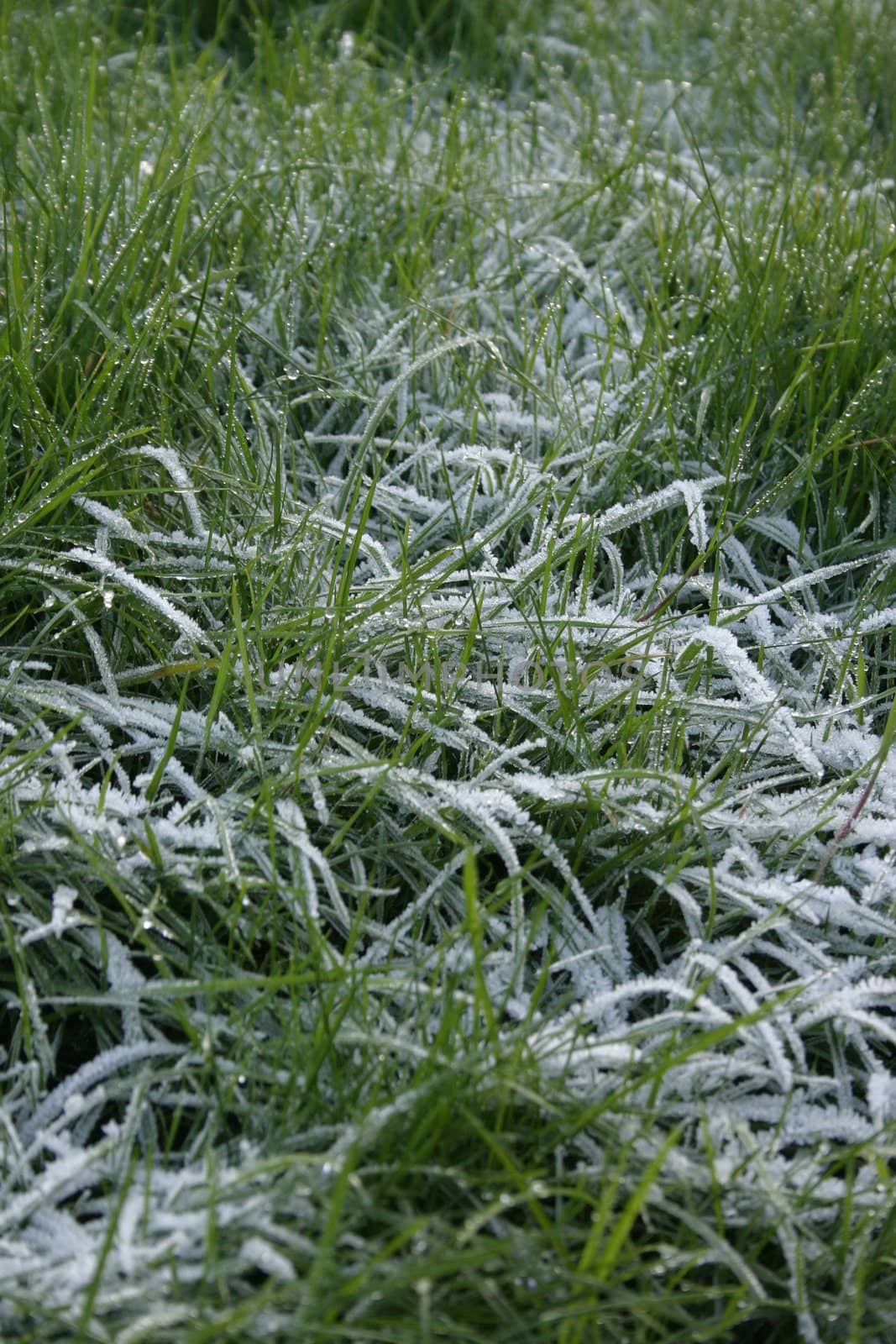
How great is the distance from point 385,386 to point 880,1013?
3.63ft

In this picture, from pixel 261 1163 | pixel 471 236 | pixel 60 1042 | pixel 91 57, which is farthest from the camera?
pixel 91 57

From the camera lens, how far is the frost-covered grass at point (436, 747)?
1.01m

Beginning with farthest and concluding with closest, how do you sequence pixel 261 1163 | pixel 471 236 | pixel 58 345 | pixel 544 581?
1. pixel 471 236
2. pixel 58 345
3. pixel 544 581
4. pixel 261 1163

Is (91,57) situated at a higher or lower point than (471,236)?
higher

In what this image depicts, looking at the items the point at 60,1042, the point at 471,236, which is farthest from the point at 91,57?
the point at 60,1042

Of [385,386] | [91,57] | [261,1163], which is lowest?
[261,1163]

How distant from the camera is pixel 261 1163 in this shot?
0.98m

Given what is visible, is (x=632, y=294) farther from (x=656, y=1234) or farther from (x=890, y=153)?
(x=656, y=1234)

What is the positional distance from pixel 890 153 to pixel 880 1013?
75.1 inches

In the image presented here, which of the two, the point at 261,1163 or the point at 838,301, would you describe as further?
the point at 838,301

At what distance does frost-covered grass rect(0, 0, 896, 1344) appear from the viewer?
1.01m

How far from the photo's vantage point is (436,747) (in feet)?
4.68

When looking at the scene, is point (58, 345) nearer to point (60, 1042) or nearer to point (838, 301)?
point (60, 1042)

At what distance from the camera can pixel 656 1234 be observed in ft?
3.51
